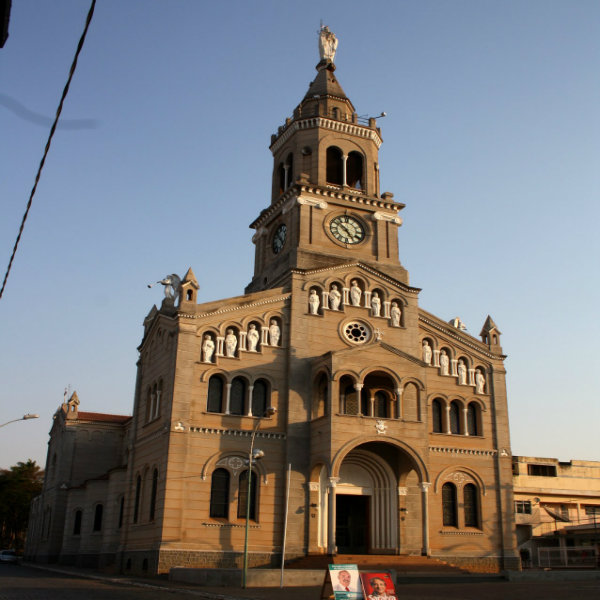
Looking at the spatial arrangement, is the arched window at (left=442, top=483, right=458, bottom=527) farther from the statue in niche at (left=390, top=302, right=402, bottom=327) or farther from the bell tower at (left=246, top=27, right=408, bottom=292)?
the bell tower at (left=246, top=27, right=408, bottom=292)

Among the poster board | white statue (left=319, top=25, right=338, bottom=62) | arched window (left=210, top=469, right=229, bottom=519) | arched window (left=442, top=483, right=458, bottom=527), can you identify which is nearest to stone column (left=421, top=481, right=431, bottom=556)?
arched window (left=442, top=483, right=458, bottom=527)

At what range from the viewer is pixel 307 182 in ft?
149

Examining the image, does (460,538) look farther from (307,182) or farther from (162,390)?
(307,182)

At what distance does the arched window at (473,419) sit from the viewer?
1678 inches

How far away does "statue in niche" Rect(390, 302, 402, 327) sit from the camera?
42.9 m

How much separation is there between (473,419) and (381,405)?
6.50 m

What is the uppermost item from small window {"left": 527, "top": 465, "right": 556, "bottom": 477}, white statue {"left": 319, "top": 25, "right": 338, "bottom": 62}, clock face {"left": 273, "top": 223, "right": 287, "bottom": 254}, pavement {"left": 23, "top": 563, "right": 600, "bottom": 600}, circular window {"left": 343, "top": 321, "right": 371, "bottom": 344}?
white statue {"left": 319, "top": 25, "right": 338, "bottom": 62}

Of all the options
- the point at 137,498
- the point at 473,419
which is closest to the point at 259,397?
the point at 137,498

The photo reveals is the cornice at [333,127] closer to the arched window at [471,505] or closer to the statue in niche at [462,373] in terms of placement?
the statue in niche at [462,373]

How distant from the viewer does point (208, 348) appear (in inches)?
1516

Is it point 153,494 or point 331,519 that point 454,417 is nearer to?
point 331,519

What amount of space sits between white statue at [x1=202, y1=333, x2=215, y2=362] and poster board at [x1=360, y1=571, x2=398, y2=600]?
20.8 meters

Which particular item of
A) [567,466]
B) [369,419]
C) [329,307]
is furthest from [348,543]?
[567,466]

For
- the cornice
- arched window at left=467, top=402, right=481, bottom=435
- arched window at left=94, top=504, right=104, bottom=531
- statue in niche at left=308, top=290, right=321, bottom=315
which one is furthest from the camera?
arched window at left=94, top=504, right=104, bottom=531
